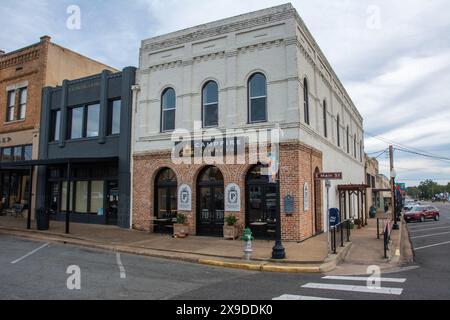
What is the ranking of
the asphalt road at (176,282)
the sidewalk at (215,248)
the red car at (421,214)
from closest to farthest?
1. the asphalt road at (176,282)
2. the sidewalk at (215,248)
3. the red car at (421,214)

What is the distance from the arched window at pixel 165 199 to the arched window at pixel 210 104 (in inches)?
119

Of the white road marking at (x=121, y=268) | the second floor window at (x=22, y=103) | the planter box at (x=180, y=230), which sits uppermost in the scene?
the second floor window at (x=22, y=103)

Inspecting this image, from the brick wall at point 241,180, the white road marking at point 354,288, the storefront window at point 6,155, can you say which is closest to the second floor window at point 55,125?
the storefront window at point 6,155

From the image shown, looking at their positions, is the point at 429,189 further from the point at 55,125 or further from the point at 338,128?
the point at 55,125

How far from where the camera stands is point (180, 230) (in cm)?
1521

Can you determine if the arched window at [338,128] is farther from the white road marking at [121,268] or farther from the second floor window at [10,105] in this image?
the second floor window at [10,105]

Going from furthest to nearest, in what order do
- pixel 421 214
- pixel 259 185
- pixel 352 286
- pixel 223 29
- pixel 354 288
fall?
pixel 421 214 < pixel 223 29 < pixel 259 185 < pixel 352 286 < pixel 354 288

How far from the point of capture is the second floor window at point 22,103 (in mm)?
22953

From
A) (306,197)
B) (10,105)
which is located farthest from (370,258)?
(10,105)

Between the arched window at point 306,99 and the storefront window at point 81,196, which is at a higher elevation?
the arched window at point 306,99

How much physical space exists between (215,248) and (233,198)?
9.86 ft

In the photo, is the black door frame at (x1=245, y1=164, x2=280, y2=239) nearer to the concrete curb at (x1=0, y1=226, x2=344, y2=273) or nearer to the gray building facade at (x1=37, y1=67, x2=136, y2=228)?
the concrete curb at (x1=0, y1=226, x2=344, y2=273)

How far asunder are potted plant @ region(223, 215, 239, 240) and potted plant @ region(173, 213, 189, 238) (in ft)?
6.19

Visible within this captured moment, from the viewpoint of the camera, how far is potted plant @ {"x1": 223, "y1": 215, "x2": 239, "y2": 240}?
14.2 metres
